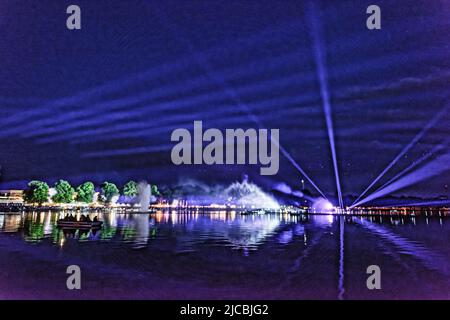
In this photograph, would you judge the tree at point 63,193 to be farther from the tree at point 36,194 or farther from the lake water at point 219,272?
the lake water at point 219,272

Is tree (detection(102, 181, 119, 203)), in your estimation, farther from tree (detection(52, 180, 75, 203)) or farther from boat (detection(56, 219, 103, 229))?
boat (detection(56, 219, 103, 229))

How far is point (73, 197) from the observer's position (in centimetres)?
8781

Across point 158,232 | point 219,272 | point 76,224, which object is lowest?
point 158,232

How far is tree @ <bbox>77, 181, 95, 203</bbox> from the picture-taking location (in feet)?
293

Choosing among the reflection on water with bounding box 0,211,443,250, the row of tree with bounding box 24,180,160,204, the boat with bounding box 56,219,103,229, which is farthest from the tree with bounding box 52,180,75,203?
the boat with bounding box 56,219,103,229

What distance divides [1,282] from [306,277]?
885 centimetres

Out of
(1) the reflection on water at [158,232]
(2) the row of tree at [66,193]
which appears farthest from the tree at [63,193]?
(1) the reflection on water at [158,232]

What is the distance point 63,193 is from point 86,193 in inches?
243

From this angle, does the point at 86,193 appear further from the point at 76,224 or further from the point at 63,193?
the point at 76,224

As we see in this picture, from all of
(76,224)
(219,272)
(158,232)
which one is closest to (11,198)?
(76,224)

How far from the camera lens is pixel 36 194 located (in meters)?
82.2

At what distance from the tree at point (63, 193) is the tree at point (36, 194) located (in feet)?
7.95
